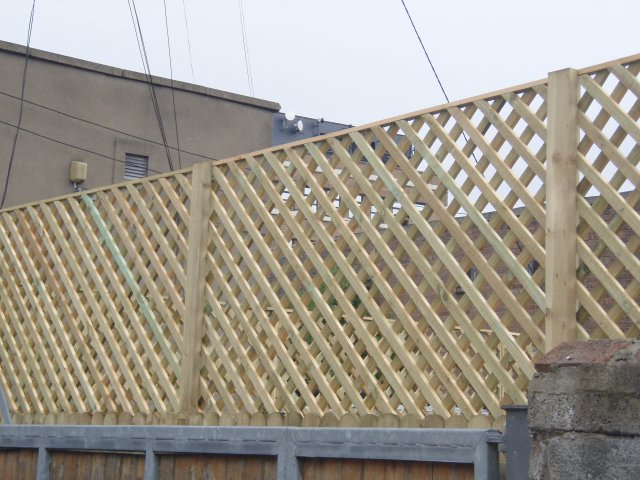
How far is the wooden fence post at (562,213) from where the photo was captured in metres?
4.69

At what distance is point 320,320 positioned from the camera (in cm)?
604

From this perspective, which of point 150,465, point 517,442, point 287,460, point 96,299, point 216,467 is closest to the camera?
point 517,442

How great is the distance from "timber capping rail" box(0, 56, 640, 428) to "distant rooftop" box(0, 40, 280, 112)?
11.1 m

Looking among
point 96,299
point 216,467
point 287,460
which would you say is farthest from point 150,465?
point 96,299

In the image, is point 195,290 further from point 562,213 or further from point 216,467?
point 562,213

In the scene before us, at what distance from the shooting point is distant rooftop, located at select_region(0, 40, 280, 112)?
1869 cm

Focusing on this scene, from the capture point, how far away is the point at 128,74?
20.2 metres

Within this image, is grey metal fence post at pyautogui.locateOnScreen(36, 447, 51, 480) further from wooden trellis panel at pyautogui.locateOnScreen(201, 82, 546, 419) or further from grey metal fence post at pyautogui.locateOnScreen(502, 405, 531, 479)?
grey metal fence post at pyautogui.locateOnScreen(502, 405, 531, 479)

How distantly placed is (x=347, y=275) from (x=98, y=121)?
1502 cm

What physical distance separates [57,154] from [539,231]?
617 inches

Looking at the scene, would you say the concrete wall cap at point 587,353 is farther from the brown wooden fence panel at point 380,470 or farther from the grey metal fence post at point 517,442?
the brown wooden fence panel at point 380,470

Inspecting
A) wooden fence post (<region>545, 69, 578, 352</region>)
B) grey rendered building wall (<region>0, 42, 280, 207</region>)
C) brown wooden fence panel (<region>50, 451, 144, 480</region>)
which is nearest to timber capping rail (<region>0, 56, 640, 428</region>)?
wooden fence post (<region>545, 69, 578, 352</region>)

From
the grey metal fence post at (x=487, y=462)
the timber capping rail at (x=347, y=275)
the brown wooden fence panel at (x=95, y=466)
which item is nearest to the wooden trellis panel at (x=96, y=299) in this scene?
the timber capping rail at (x=347, y=275)

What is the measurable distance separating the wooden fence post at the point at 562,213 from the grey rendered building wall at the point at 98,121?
49.5 feet
